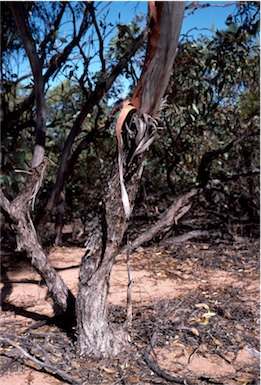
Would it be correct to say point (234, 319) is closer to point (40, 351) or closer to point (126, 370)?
point (126, 370)

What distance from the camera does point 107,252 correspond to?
2.75m

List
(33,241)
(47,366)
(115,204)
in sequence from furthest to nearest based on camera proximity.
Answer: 1. (33,241)
2. (115,204)
3. (47,366)

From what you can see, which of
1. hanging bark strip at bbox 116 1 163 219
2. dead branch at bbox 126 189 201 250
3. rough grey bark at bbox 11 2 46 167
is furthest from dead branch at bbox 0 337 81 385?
dead branch at bbox 126 189 201 250

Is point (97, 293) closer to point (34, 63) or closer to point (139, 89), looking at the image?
point (139, 89)

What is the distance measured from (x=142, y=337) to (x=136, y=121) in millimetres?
1487

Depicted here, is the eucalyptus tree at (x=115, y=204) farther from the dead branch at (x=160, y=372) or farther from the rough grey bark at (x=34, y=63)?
the rough grey bark at (x=34, y=63)

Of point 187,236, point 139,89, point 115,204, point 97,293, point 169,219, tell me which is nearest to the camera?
point 139,89

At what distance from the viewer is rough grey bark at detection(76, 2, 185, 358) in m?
2.47

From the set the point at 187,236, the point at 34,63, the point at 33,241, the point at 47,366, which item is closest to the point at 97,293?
the point at 47,366

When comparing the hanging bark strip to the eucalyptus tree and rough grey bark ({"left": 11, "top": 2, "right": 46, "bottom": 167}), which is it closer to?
the eucalyptus tree

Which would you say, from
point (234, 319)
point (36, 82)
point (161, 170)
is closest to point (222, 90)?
point (161, 170)

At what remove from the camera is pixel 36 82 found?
4.63 m

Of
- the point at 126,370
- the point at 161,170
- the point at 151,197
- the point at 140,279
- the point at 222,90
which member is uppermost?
the point at 222,90

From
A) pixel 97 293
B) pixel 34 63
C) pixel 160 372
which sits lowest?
pixel 160 372
